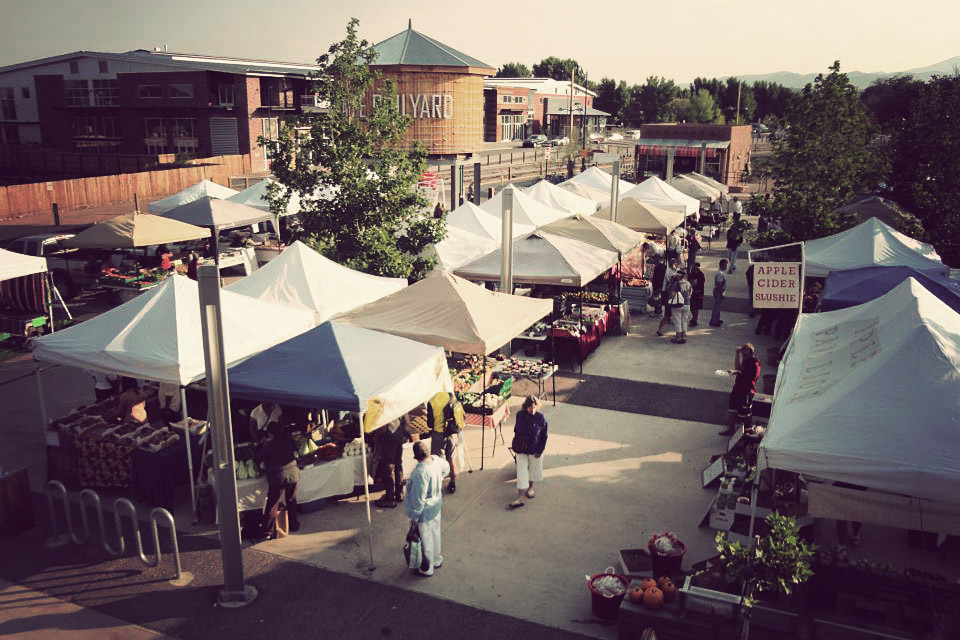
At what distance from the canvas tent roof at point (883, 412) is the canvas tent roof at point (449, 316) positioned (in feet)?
13.9

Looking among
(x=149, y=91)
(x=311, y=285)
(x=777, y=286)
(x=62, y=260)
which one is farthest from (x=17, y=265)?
(x=149, y=91)

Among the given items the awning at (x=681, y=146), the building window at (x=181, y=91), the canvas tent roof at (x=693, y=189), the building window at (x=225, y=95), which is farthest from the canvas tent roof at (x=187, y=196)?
the awning at (x=681, y=146)

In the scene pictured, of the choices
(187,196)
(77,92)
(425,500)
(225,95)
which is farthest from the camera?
(77,92)

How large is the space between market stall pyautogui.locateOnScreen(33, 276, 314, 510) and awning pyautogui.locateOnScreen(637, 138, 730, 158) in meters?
44.8

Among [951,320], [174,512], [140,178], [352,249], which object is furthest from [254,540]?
[140,178]

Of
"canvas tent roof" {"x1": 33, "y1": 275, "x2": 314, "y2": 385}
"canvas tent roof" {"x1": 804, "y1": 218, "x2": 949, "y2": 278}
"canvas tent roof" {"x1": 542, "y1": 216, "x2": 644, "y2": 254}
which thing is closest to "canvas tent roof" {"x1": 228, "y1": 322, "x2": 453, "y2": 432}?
"canvas tent roof" {"x1": 33, "y1": 275, "x2": 314, "y2": 385}

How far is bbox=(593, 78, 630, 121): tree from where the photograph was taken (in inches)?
5034

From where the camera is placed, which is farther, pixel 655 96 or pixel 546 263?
pixel 655 96

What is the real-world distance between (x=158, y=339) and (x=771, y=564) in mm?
7908

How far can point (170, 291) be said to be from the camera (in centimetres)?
1021

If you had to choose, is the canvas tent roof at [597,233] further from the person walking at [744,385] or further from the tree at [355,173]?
the person walking at [744,385]

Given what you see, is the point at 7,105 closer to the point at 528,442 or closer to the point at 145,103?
the point at 145,103

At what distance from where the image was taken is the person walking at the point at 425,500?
25.5 ft

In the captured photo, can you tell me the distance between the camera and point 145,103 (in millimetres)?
52906
